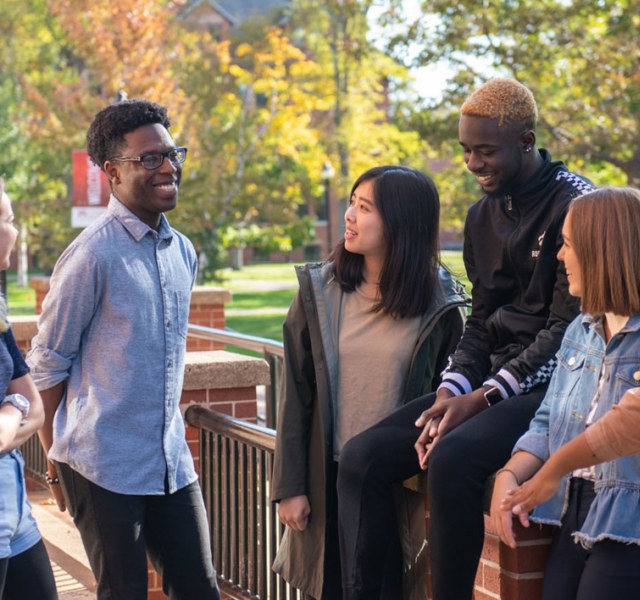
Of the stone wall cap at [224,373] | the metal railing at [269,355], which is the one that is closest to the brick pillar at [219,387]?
the stone wall cap at [224,373]

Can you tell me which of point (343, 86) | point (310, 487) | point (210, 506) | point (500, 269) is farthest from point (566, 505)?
point (343, 86)

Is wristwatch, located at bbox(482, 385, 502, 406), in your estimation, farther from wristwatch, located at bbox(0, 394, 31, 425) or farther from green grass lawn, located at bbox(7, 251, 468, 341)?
green grass lawn, located at bbox(7, 251, 468, 341)

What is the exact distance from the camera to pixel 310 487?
3.82 metres

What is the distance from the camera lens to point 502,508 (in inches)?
115

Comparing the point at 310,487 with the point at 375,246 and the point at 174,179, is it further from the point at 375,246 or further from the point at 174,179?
the point at 174,179

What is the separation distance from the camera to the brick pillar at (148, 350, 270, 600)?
567cm

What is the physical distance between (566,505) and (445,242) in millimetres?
67990

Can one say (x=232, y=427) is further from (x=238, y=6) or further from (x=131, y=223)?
(x=238, y=6)

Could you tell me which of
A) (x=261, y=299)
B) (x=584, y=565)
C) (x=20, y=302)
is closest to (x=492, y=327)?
(x=584, y=565)

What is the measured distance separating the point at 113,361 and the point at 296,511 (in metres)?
0.80

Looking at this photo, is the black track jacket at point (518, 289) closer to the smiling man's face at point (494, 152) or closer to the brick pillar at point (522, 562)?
the smiling man's face at point (494, 152)

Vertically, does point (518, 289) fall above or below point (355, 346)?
above

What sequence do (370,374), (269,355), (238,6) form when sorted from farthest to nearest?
(238,6), (269,355), (370,374)

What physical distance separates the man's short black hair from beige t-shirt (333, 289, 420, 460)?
1060 mm
